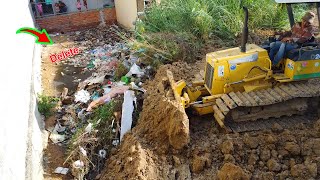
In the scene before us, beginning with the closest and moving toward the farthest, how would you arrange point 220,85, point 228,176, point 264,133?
point 228,176 → point 264,133 → point 220,85

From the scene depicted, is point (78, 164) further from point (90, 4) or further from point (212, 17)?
point (90, 4)

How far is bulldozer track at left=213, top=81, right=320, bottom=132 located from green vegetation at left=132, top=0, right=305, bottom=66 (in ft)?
9.57

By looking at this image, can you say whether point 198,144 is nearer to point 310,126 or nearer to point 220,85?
point 220,85

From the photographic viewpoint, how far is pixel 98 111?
6715 mm

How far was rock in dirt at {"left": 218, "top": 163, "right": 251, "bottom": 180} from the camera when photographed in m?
4.15

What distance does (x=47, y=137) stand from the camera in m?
6.20

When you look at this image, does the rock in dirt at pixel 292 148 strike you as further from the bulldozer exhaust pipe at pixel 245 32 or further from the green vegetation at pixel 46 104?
the green vegetation at pixel 46 104

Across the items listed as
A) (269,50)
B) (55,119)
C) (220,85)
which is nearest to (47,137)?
(55,119)

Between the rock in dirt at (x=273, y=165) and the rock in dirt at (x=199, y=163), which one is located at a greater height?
the rock in dirt at (x=273, y=165)

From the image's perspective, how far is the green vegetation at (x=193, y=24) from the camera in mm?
8102

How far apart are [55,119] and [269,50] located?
442 centimetres

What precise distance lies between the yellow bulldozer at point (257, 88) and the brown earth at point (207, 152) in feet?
0.95

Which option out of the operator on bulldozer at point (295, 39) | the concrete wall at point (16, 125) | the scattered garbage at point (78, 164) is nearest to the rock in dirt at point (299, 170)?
the operator on bulldozer at point (295, 39)

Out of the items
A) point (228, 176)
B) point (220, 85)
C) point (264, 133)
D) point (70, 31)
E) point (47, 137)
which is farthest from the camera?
point (70, 31)
